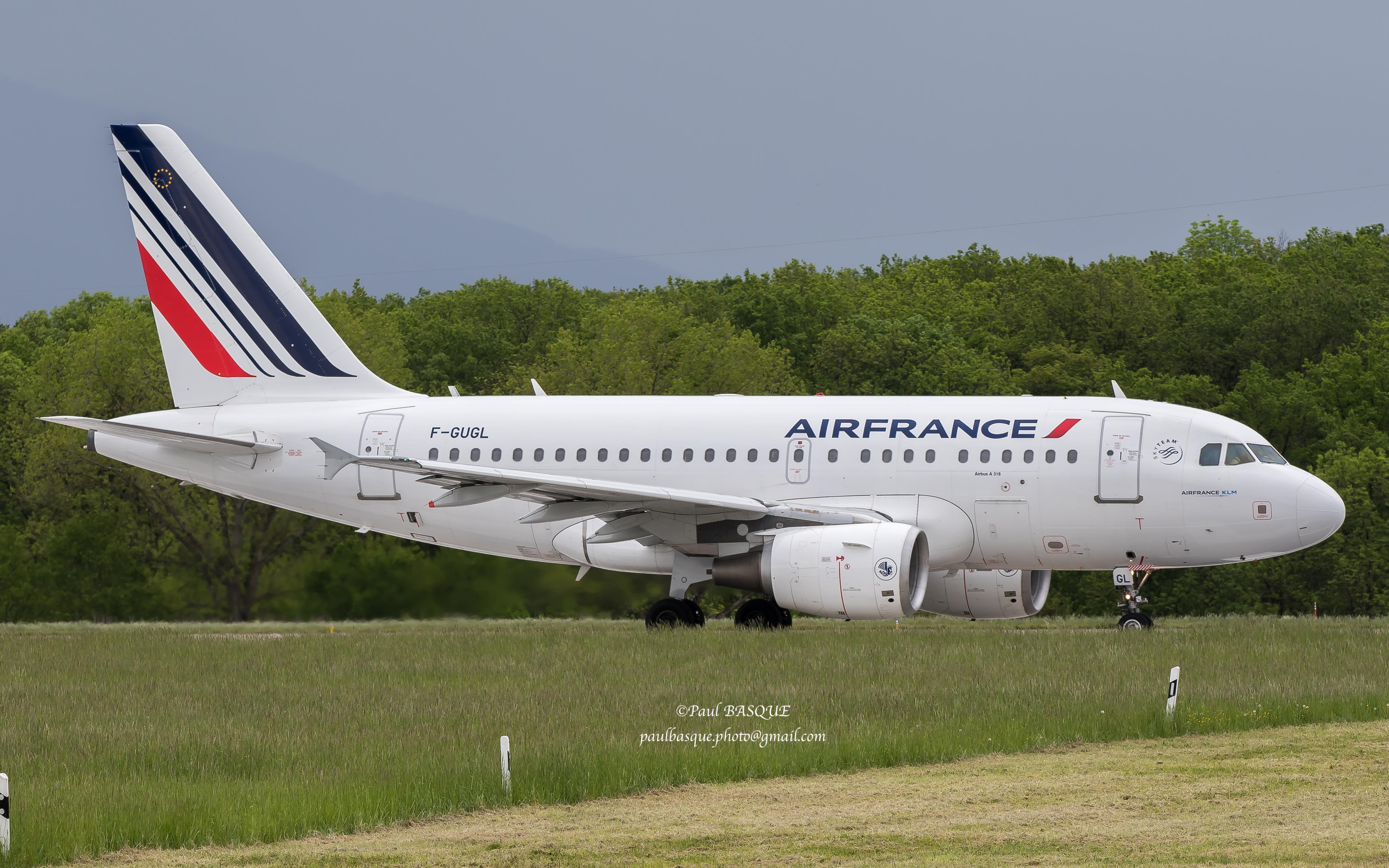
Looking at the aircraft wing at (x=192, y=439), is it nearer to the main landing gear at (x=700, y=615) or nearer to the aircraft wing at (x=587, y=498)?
the aircraft wing at (x=587, y=498)

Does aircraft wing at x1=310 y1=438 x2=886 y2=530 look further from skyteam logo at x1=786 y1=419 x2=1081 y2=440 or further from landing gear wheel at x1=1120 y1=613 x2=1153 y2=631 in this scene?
landing gear wheel at x1=1120 y1=613 x2=1153 y2=631

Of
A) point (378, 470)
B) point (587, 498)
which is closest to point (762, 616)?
point (587, 498)

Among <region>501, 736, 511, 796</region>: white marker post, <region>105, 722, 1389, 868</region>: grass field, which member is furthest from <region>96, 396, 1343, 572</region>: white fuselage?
<region>501, 736, 511, 796</region>: white marker post

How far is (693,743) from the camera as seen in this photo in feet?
45.3

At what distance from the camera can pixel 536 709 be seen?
52.3 ft

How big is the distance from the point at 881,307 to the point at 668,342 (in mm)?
18377

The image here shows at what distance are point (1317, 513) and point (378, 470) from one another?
14276mm

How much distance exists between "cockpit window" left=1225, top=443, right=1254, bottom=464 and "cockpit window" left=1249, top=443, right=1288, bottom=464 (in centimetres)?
17

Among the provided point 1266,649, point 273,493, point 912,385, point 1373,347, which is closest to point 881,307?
point 912,385

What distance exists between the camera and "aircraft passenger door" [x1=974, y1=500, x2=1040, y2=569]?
24734 mm

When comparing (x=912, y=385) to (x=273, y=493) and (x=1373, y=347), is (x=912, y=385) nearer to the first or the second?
(x=1373, y=347)

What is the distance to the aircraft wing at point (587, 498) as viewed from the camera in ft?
77.5

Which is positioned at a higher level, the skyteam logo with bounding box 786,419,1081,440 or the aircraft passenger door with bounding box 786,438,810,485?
the skyteam logo with bounding box 786,419,1081,440

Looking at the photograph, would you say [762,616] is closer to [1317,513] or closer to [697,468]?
[697,468]
